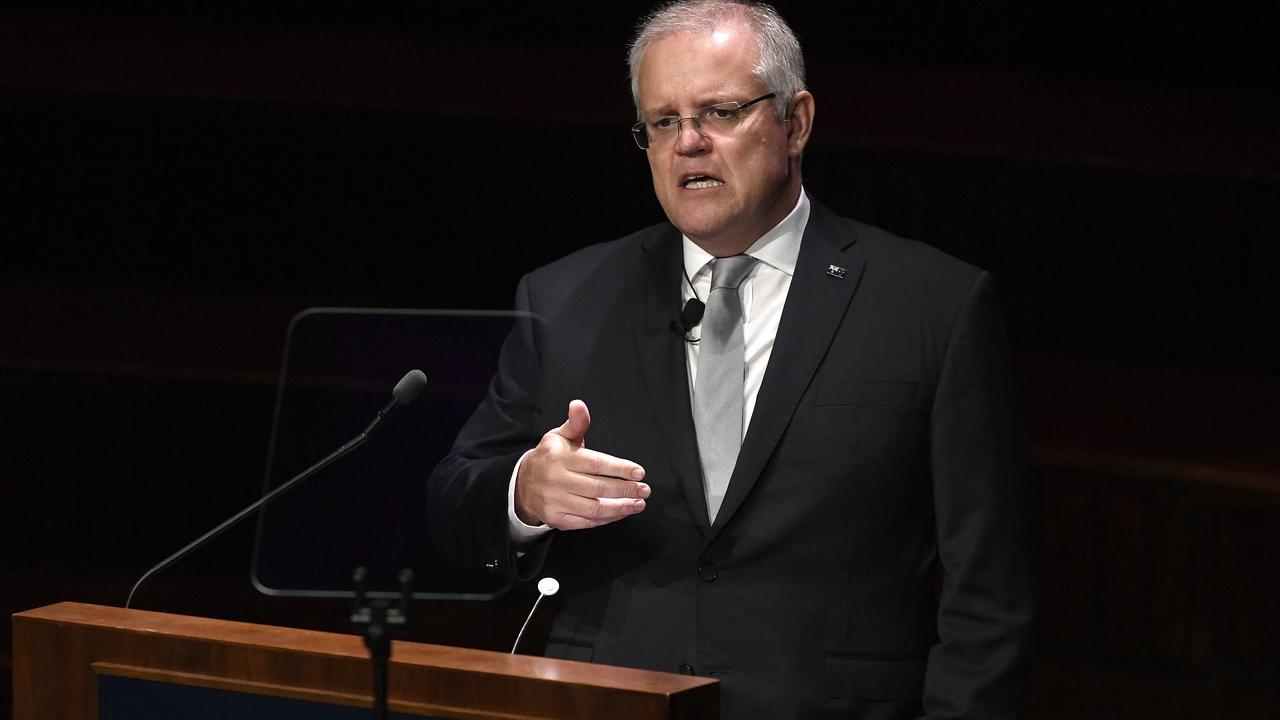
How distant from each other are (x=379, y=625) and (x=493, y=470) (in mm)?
527

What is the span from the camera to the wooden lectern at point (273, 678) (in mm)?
1257

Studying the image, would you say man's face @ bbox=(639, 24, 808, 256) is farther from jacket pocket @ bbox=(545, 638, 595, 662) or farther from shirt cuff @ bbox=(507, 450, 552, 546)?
jacket pocket @ bbox=(545, 638, 595, 662)

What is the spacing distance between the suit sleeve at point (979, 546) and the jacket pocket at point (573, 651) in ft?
1.11

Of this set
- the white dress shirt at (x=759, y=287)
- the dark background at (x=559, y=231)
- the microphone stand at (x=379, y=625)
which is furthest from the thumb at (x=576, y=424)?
the dark background at (x=559, y=231)

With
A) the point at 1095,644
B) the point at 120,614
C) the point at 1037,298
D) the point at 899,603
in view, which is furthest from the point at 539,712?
the point at 1037,298

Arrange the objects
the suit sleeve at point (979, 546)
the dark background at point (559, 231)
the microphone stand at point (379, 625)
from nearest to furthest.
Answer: the microphone stand at point (379, 625) → the suit sleeve at point (979, 546) → the dark background at point (559, 231)

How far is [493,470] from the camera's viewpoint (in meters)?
1.71

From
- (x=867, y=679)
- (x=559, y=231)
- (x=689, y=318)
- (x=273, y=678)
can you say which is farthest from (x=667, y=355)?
(x=559, y=231)

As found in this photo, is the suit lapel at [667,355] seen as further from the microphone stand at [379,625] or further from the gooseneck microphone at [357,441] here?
the microphone stand at [379,625]

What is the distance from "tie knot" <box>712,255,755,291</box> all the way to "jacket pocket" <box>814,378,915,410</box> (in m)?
0.15

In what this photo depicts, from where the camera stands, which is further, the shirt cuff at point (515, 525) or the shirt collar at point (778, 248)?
the shirt collar at point (778, 248)

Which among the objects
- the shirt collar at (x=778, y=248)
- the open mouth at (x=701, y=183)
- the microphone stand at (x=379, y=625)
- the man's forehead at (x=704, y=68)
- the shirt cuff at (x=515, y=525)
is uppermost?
the man's forehead at (x=704, y=68)

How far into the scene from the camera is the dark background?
2.99 metres

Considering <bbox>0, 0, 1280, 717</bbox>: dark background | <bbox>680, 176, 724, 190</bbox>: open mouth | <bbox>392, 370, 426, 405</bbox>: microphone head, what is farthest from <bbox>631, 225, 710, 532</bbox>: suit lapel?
<bbox>0, 0, 1280, 717</bbox>: dark background
